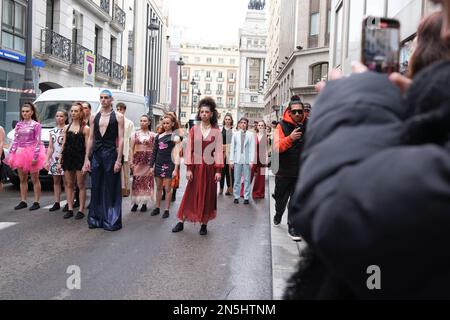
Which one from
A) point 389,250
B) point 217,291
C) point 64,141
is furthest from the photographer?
point 64,141

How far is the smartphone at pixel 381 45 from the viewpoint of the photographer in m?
1.06

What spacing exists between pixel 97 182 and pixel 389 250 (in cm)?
700

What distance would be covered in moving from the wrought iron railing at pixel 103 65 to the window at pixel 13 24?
8.51 m

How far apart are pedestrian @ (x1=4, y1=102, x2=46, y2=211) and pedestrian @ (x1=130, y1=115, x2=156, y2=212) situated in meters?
1.71

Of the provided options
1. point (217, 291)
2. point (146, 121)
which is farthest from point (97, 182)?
point (217, 291)

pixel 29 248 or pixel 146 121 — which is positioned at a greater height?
pixel 146 121

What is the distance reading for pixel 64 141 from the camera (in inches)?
335

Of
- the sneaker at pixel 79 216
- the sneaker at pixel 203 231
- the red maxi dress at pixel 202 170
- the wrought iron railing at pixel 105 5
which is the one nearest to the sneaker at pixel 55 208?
the sneaker at pixel 79 216

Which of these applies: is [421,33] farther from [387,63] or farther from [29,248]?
[29,248]

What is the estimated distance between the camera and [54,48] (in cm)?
2222

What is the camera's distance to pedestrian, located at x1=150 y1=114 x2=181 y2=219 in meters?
8.92

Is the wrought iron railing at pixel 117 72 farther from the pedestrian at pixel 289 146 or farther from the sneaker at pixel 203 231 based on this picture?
the pedestrian at pixel 289 146
